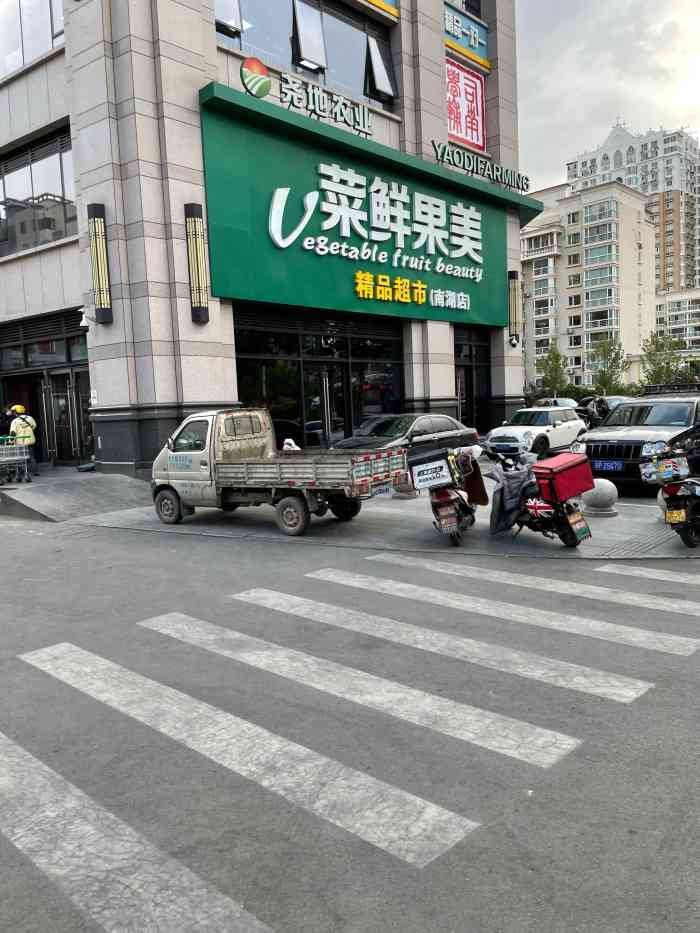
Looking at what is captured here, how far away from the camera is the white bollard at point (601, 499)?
38.5 ft

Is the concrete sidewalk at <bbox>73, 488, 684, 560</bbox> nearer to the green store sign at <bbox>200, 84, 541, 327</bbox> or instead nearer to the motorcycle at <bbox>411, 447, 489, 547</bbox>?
the motorcycle at <bbox>411, 447, 489, 547</bbox>

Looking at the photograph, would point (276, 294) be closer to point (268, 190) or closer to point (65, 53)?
point (268, 190)

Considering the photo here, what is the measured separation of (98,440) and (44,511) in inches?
149

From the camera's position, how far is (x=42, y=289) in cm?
1958

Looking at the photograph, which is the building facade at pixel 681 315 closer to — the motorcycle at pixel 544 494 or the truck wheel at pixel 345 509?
the truck wheel at pixel 345 509

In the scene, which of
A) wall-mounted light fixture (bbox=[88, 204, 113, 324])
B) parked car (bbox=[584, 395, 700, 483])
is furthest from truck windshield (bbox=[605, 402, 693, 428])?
wall-mounted light fixture (bbox=[88, 204, 113, 324])

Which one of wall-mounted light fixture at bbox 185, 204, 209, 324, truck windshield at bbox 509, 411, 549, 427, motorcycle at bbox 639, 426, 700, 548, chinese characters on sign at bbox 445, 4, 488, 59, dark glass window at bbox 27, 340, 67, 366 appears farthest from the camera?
chinese characters on sign at bbox 445, 4, 488, 59

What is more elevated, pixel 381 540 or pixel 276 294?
pixel 276 294

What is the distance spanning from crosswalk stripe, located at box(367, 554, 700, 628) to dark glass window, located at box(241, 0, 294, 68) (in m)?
15.4

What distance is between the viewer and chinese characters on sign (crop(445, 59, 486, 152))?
995 inches

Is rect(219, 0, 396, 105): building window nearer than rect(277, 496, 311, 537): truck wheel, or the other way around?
rect(277, 496, 311, 537): truck wheel

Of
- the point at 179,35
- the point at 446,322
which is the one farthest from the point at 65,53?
the point at 446,322

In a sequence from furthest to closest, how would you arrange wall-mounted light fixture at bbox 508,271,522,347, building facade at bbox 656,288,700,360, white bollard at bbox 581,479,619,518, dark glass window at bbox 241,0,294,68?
building facade at bbox 656,288,700,360 < wall-mounted light fixture at bbox 508,271,522,347 < dark glass window at bbox 241,0,294,68 < white bollard at bbox 581,479,619,518

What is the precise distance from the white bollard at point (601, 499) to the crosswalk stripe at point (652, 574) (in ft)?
10.7
